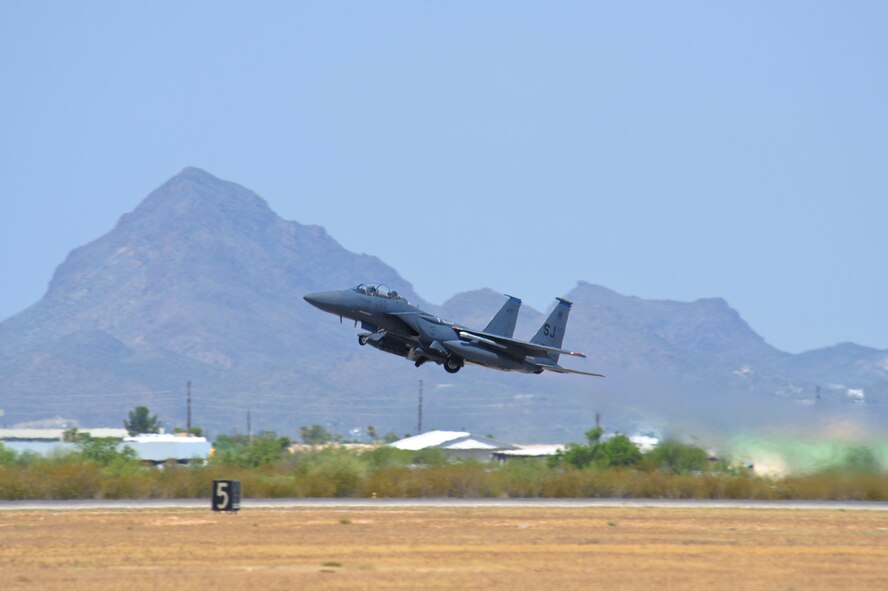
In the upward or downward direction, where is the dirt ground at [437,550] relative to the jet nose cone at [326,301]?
downward

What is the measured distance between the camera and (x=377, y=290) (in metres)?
45.0

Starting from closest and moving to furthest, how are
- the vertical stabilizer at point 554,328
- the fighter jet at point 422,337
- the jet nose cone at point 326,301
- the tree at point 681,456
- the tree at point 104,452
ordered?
the jet nose cone at point 326,301
the fighter jet at point 422,337
the vertical stabilizer at point 554,328
the tree at point 681,456
the tree at point 104,452

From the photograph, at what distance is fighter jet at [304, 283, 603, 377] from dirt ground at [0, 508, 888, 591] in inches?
213

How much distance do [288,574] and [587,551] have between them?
7910 millimetres

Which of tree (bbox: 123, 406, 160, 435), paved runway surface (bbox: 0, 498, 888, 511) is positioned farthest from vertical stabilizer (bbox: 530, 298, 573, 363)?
tree (bbox: 123, 406, 160, 435)

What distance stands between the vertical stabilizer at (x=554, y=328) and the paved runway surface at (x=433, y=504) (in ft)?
18.9

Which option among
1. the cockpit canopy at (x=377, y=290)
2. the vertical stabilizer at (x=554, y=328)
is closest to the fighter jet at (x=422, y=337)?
the cockpit canopy at (x=377, y=290)

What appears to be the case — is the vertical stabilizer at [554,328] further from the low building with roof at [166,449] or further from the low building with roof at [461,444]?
the low building with roof at [166,449]

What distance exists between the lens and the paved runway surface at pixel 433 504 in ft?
145

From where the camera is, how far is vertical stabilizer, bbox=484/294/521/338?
49094 mm

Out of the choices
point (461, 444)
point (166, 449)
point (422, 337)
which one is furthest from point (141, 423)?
point (422, 337)

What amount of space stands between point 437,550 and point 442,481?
1987cm

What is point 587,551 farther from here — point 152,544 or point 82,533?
point 82,533

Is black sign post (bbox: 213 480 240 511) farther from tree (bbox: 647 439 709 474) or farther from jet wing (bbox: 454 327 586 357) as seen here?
tree (bbox: 647 439 709 474)
